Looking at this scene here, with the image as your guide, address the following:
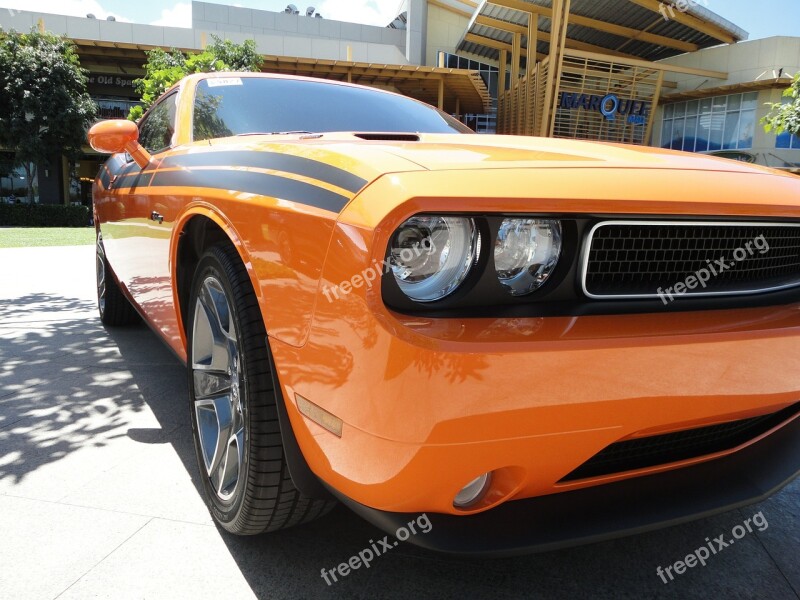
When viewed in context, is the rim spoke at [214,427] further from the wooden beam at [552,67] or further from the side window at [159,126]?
the wooden beam at [552,67]

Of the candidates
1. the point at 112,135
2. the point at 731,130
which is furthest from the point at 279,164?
the point at 731,130

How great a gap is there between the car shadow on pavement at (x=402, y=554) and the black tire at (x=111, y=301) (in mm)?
1421

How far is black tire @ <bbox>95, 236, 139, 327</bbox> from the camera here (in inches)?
163

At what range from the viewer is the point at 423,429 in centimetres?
102

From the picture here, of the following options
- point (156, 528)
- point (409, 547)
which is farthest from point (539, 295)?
point (156, 528)

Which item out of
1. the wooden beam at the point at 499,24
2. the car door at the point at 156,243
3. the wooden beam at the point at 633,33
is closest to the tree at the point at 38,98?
the wooden beam at the point at 499,24

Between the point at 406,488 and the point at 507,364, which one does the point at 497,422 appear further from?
the point at 406,488

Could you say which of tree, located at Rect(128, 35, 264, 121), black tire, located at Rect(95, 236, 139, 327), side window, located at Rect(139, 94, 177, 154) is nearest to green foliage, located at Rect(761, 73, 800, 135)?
side window, located at Rect(139, 94, 177, 154)

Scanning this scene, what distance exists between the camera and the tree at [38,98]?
20.3 m

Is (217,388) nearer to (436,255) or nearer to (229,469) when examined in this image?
(229,469)

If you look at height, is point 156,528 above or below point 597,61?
below

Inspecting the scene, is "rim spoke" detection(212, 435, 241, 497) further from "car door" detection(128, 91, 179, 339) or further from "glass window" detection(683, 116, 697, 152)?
"glass window" detection(683, 116, 697, 152)

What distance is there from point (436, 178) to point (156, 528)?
1378 mm

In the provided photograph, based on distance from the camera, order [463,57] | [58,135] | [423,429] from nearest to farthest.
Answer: [423,429] < [58,135] < [463,57]
